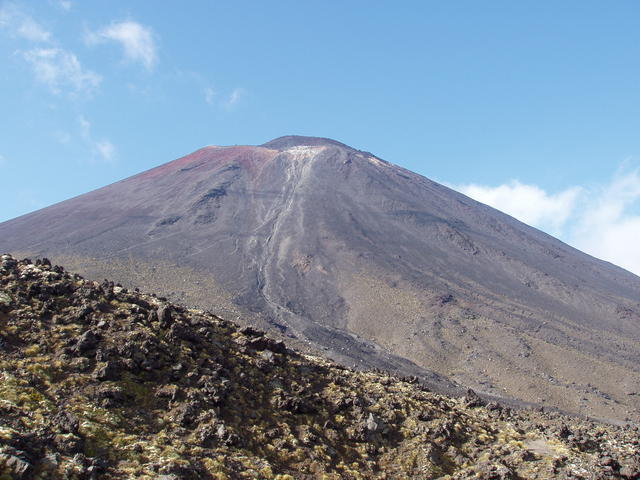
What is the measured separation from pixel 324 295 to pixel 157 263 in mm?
20682

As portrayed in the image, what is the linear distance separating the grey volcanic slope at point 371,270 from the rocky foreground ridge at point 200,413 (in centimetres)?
2782

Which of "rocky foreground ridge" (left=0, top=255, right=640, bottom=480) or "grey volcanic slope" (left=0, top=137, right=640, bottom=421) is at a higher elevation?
"grey volcanic slope" (left=0, top=137, right=640, bottom=421)

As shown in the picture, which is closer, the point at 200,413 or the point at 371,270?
the point at 200,413

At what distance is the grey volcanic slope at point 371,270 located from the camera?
46.9 metres

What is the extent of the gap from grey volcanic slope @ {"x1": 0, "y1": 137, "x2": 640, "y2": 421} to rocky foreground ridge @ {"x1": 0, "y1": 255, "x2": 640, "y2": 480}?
27.8 meters

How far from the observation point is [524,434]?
1395 cm

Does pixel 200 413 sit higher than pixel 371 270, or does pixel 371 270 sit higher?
pixel 371 270

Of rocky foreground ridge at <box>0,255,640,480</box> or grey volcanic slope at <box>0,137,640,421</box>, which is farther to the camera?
grey volcanic slope at <box>0,137,640,421</box>

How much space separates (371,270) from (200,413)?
55.8m

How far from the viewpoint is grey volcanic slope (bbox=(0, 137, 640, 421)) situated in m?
46.9

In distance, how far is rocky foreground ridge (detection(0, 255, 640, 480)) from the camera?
345 inches

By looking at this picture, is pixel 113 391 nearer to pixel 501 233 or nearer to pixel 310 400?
pixel 310 400

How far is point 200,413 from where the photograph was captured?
34.4 ft

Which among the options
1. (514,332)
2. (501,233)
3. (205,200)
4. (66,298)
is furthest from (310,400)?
Answer: (501,233)
